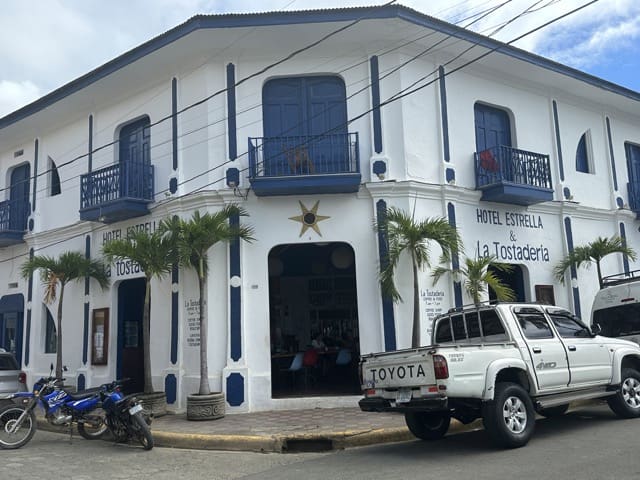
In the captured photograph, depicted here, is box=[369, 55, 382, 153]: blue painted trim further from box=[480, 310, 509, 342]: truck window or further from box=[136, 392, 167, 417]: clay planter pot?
box=[136, 392, 167, 417]: clay planter pot

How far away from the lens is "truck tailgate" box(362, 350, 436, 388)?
7.52 metres

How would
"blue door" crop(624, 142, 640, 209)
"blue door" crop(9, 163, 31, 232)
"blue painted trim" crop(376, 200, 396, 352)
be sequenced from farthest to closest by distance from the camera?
"blue door" crop(9, 163, 31, 232) < "blue door" crop(624, 142, 640, 209) < "blue painted trim" crop(376, 200, 396, 352)

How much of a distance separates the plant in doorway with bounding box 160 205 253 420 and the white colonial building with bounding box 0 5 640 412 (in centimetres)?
52

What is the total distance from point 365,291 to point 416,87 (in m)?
4.59

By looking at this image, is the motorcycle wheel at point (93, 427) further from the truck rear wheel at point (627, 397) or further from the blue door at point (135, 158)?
the truck rear wheel at point (627, 397)

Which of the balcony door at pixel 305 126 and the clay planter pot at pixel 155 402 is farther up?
the balcony door at pixel 305 126

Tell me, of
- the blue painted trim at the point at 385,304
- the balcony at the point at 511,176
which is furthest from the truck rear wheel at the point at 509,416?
the balcony at the point at 511,176

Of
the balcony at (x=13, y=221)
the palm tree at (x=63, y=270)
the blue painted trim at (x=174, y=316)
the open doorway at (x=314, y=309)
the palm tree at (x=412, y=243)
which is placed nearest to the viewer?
the palm tree at (x=412, y=243)

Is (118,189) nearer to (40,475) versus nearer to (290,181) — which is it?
(290,181)

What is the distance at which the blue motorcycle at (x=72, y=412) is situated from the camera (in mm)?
9250

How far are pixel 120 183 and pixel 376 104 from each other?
6.01 meters

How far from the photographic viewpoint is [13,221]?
691 inches

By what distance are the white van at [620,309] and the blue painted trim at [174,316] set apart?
26.8ft

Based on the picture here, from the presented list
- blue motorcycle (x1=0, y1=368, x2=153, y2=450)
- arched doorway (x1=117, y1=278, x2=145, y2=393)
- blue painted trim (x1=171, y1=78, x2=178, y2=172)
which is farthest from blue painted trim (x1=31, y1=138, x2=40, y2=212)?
blue motorcycle (x1=0, y1=368, x2=153, y2=450)
